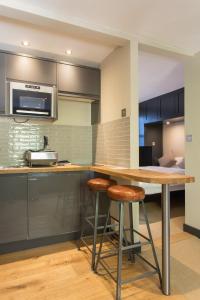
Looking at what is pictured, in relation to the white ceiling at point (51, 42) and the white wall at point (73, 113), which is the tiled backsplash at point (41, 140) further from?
the white ceiling at point (51, 42)

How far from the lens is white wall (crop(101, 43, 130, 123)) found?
7.80 ft

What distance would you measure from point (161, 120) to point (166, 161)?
971 mm

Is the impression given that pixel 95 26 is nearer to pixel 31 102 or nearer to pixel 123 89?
pixel 123 89

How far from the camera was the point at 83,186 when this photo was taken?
2.58 metres

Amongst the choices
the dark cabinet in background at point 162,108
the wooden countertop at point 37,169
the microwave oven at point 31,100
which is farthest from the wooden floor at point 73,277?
the dark cabinet in background at point 162,108

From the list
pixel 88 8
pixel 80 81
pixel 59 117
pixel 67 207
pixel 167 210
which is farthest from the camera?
pixel 59 117

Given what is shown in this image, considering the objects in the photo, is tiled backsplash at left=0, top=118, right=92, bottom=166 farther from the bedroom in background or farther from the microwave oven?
the bedroom in background

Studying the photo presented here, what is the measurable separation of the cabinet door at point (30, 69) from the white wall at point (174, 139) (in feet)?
10.1

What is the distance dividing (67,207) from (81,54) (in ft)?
6.51

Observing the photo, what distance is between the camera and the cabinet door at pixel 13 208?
2.21 metres

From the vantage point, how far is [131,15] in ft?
6.57

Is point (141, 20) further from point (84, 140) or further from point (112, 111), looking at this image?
point (84, 140)

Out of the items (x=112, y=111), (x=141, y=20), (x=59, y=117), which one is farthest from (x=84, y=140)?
(x=141, y=20)

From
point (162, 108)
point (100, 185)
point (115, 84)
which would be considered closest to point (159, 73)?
point (115, 84)
